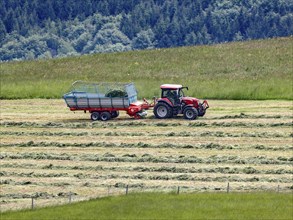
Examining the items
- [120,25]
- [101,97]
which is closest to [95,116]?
[101,97]

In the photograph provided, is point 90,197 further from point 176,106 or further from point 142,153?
point 176,106

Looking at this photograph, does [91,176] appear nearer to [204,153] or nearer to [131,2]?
[204,153]

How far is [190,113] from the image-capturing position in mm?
56000

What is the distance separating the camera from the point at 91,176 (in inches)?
1721

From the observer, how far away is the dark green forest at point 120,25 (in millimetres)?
151750

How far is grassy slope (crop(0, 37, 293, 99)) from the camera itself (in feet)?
221

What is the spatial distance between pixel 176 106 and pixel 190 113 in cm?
81

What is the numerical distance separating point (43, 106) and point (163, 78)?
14809 millimetres

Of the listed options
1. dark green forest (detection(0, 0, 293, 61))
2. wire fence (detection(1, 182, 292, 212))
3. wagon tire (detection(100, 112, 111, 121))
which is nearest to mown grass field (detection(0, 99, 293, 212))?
wire fence (detection(1, 182, 292, 212))

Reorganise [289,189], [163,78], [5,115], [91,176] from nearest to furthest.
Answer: [289,189] < [91,176] < [5,115] < [163,78]

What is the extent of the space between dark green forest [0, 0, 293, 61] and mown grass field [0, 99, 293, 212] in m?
90.4

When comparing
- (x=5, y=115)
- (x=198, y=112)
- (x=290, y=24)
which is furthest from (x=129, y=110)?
(x=290, y=24)

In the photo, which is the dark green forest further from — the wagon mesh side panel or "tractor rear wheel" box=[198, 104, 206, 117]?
"tractor rear wheel" box=[198, 104, 206, 117]

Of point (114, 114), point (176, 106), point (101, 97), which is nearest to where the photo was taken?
point (176, 106)
